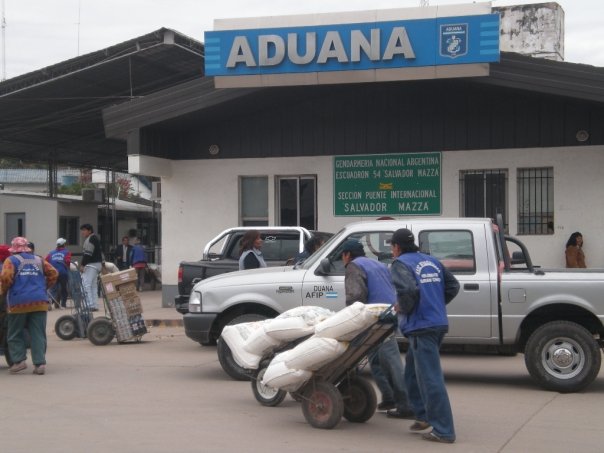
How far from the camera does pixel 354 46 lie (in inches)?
676

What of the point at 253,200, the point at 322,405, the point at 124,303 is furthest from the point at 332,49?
the point at 322,405

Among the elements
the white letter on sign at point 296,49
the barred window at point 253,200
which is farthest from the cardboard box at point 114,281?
the barred window at point 253,200

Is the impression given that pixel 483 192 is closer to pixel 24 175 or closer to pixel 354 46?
pixel 354 46

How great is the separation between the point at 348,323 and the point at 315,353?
420 millimetres

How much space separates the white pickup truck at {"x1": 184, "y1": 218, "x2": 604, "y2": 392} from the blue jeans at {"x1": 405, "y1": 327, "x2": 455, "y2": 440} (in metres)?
2.76

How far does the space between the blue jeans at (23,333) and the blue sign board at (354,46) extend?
7.65 meters

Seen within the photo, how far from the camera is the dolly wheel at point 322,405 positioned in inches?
320

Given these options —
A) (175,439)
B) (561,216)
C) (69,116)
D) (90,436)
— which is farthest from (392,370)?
(69,116)

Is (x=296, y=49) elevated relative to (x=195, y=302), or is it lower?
elevated

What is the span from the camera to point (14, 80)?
21.3 meters

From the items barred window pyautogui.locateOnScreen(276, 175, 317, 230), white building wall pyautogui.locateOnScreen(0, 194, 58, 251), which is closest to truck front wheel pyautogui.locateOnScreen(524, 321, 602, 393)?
barred window pyautogui.locateOnScreen(276, 175, 317, 230)

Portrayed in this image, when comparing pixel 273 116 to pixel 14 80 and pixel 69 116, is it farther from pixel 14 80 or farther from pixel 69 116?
pixel 69 116

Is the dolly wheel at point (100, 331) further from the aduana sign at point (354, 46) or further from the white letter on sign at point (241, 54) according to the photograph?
the white letter on sign at point (241, 54)

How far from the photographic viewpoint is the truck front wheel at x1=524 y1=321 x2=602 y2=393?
32.7ft
